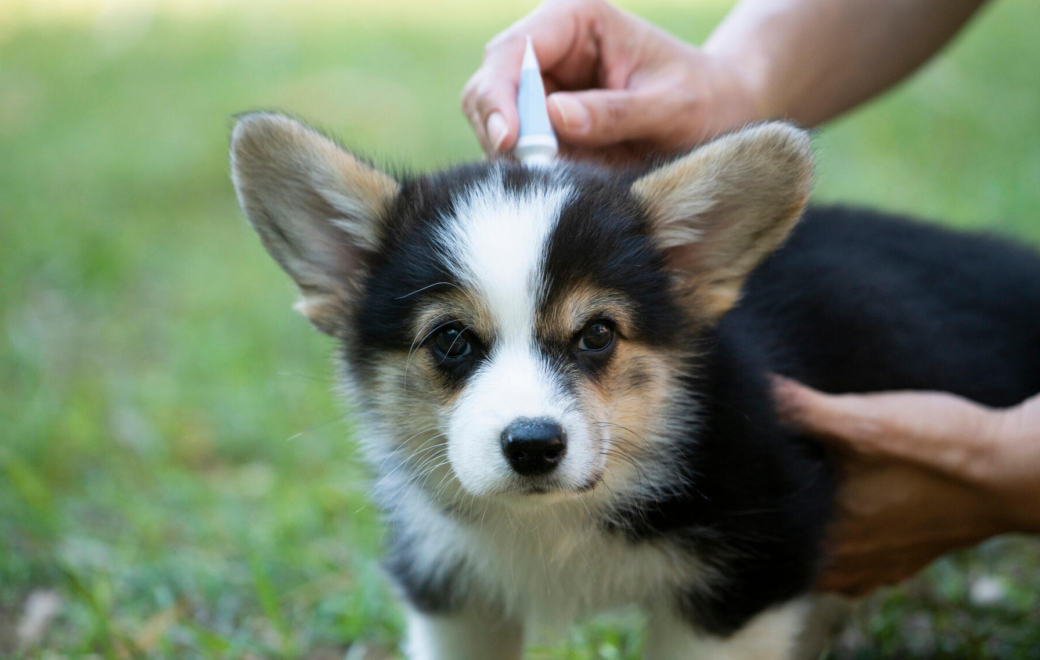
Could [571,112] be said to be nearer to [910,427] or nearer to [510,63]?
[510,63]

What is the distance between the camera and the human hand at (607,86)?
262 centimetres

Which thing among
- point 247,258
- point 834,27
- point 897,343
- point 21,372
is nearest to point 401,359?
point 897,343

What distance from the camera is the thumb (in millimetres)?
2605

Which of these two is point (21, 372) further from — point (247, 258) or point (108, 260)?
point (247, 258)

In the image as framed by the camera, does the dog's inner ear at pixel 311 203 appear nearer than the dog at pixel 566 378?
No

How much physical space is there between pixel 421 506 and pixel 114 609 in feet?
4.49

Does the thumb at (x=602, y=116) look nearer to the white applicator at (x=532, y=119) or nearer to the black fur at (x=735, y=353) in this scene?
the white applicator at (x=532, y=119)

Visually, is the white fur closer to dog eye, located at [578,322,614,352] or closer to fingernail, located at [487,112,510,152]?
dog eye, located at [578,322,614,352]

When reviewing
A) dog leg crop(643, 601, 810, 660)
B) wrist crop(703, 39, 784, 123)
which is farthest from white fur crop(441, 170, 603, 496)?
wrist crop(703, 39, 784, 123)

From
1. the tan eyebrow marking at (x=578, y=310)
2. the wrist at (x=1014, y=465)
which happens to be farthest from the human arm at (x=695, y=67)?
the wrist at (x=1014, y=465)

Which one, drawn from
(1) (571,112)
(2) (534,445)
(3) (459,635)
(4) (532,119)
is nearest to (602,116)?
(1) (571,112)

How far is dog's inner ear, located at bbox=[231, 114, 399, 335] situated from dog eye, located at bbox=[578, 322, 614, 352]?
0.61 metres

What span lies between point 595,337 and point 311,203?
0.81 m

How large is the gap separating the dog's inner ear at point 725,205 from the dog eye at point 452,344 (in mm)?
547
